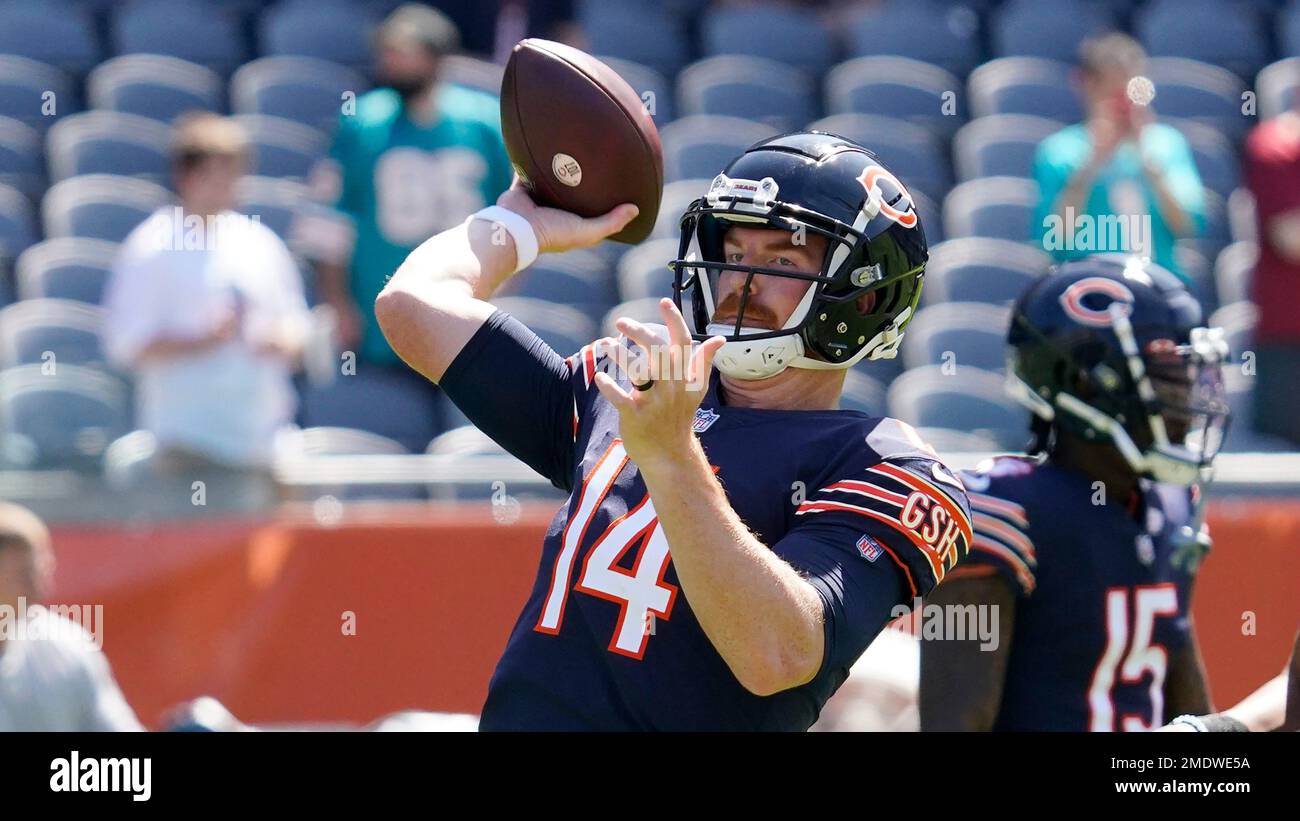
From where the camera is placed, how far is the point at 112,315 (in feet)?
20.8

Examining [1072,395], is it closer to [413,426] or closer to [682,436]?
[682,436]

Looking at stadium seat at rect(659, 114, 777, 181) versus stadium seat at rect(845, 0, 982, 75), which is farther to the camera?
stadium seat at rect(845, 0, 982, 75)

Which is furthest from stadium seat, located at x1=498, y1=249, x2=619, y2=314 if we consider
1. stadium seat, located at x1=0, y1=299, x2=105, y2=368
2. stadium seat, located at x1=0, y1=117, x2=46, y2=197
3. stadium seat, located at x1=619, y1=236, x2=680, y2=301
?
stadium seat, located at x1=0, y1=117, x2=46, y2=197

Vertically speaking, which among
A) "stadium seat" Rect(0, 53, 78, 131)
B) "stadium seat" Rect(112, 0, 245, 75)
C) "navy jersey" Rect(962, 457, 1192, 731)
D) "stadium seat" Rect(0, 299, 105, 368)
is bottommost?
"navy jersey" Rect(962, 457, 1192, 731)

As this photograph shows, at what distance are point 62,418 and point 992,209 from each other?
391 centimetres

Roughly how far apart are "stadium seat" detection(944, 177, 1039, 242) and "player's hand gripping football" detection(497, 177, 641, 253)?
196 inches

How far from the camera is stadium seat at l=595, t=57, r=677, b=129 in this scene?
8297 mm

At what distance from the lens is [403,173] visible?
22.4 ft

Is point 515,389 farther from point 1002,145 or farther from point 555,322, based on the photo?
point 1002,145

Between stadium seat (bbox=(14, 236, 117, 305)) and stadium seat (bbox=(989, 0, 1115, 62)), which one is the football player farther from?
stadium seat (bbox=(989, 0, 1115, 62))

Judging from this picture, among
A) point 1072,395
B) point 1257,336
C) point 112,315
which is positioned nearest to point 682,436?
point 1072,395

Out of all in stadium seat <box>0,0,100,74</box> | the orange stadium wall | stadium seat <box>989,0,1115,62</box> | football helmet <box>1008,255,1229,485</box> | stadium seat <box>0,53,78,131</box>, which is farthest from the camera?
stadium seat <box>989,0,1115,62</box>

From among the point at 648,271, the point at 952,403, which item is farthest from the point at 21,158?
the point at 952,403

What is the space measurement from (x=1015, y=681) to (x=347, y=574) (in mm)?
2722
